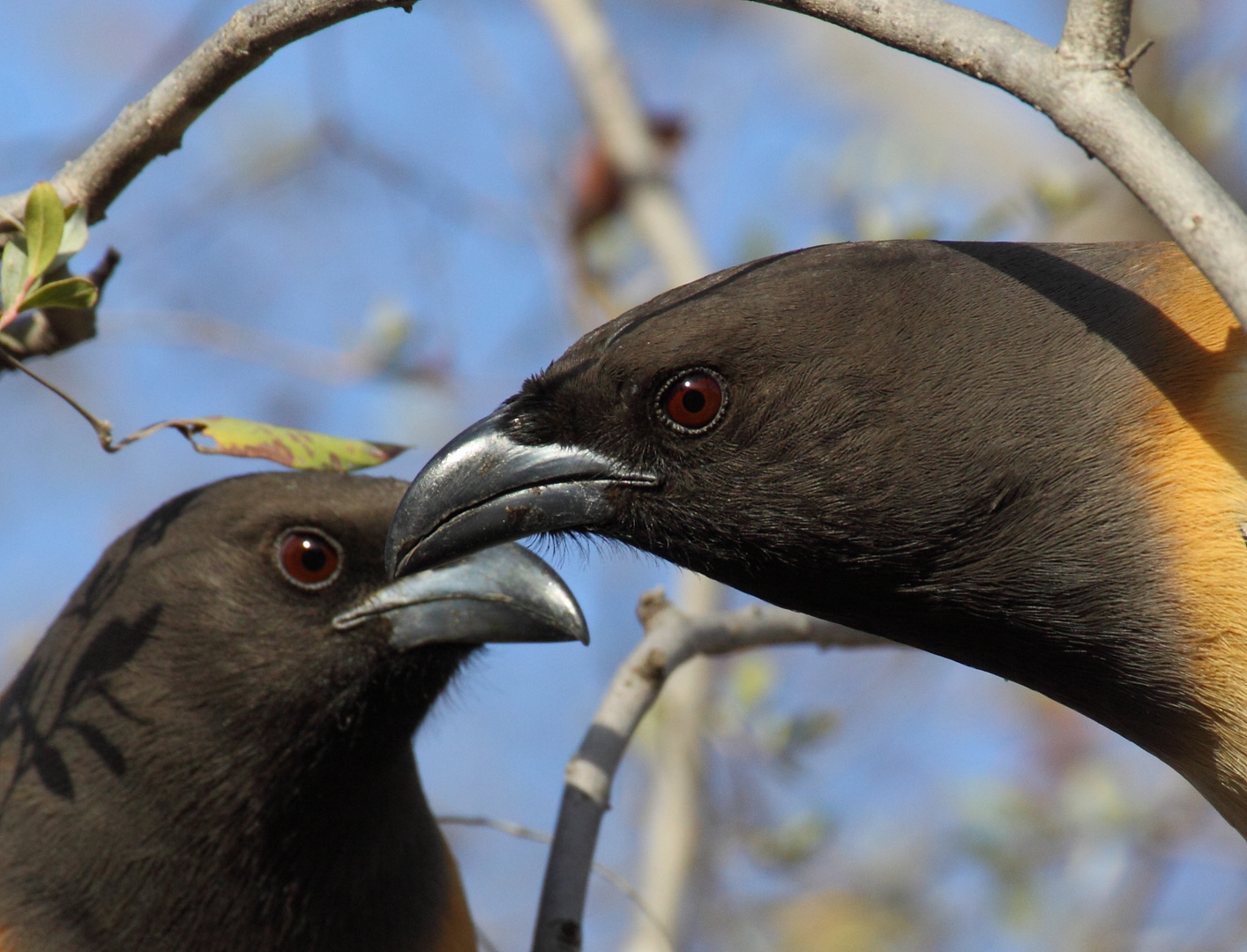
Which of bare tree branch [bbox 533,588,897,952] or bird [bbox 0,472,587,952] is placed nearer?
bare tree branch [bbox 533,588,897,952]

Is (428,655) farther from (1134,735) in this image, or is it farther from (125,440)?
(1134,735)

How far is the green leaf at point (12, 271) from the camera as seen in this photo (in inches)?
120

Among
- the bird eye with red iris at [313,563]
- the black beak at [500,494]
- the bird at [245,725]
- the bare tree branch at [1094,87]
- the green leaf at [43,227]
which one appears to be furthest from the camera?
the bird eye with red iris at [313,563]

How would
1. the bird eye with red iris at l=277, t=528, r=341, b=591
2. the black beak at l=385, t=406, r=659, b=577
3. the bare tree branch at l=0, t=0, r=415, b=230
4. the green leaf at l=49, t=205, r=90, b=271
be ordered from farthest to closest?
the bird eye with red iris at l=277, t=528, r=341, b=591, the black beak at l=385, t=406, r=659, b=577, the green leaf at l=49, t=205, r=90, b=271, the bare tree branch at l=0, t=0, r=415, b=230

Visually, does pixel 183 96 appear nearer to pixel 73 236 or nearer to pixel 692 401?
pixel 73 236

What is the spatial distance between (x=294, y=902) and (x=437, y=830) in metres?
0.65

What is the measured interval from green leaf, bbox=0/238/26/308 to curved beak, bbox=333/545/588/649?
4.19ft

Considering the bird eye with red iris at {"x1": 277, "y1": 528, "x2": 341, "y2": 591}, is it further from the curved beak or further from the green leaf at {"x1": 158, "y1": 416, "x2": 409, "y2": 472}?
the green leaf at {"x1": 158, "y1": 416, "x2": 409, "y2": 472}

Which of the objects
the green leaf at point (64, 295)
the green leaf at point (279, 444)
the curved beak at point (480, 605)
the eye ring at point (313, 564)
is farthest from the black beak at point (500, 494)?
the green leaf at point (64, 295)

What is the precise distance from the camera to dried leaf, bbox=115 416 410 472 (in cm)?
322

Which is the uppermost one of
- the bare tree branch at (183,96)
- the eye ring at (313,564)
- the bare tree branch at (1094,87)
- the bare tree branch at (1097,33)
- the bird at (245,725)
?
the bare tree branch at (1097,33)

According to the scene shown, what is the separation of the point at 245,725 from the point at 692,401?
1543 millimetres

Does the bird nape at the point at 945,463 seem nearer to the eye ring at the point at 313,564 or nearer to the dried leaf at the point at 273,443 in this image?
the dried leaf at the point at 273,443

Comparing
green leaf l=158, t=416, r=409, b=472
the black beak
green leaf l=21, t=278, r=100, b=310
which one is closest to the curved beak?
the black beak
